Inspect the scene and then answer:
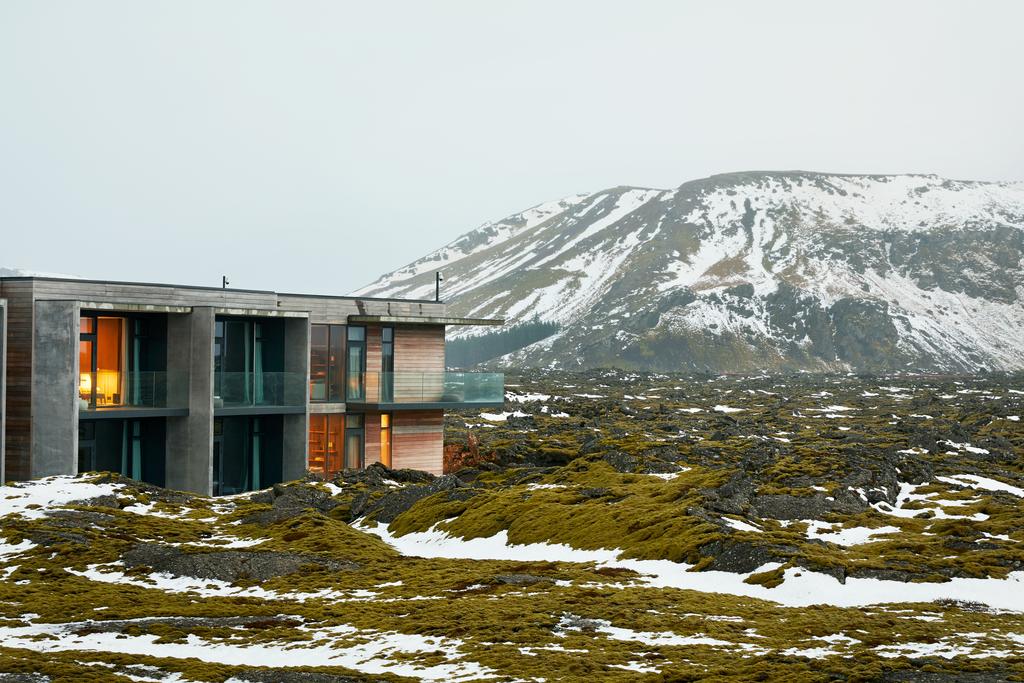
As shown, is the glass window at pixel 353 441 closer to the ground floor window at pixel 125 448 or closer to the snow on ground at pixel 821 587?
the ground floor window at pixel 125 448

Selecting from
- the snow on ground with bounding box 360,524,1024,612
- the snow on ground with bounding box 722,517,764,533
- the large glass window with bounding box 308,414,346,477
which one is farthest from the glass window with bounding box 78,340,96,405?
the snow on ground with bounding box 722,517,764,533

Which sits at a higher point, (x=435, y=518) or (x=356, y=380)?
(x=356, y=380)

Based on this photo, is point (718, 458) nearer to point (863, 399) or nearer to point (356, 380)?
point (356, 380)

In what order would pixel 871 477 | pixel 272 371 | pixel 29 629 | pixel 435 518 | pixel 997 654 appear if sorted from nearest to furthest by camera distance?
pixel 997 654 < pixel 29 629 < pixel 435 518 < pixel 871 477 < pixel 272 371

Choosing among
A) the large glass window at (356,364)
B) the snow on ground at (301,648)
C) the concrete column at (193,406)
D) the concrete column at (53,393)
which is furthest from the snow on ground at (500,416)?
the snow on ground at (301,648)

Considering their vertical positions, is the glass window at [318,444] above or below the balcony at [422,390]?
below

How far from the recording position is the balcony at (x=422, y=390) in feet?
142

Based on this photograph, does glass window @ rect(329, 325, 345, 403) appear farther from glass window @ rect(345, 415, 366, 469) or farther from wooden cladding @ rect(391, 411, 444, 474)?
wooden cladding @ rect(391, 411, 444, 474)

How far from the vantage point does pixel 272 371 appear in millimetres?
41781

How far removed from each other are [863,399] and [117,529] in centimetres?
9973

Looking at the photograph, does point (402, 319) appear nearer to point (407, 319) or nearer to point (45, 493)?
point (407, 319)

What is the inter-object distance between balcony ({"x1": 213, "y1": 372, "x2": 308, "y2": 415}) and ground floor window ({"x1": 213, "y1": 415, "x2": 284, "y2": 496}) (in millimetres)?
1353

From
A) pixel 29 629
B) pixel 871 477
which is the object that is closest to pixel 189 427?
pixel 29 629

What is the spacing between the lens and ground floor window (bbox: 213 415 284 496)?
40.6 metres
